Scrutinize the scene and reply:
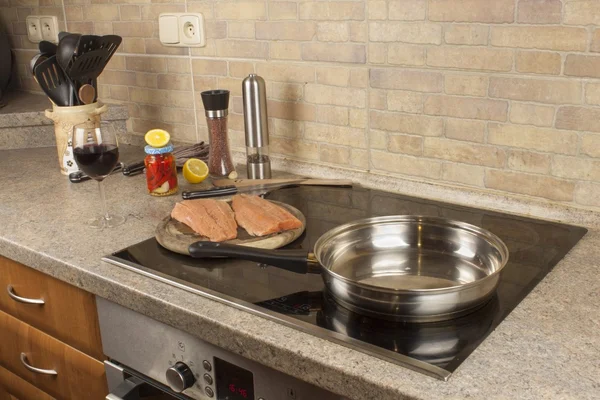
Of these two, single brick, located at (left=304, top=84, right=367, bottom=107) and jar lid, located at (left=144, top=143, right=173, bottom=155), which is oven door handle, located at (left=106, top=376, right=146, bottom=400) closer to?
jar lid, located at (left=144, top=143, right=173, bottom=155)

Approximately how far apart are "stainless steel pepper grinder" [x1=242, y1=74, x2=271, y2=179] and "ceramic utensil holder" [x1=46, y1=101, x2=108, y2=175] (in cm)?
43

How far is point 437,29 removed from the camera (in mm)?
1266

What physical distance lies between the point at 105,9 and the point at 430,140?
1093 mm

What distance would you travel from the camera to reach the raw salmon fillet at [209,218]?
116 cm

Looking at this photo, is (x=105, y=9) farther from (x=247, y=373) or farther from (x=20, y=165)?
(x=247, y=373)

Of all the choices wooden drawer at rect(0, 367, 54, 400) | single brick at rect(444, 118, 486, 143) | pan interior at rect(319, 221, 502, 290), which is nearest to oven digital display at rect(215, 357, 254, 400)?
pan interior at rect(319, 221, 502, 290)

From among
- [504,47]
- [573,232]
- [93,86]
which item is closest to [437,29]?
[504,47]

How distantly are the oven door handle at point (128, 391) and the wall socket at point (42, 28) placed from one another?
4.48 feet

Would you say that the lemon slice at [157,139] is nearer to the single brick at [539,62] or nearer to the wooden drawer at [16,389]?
the wooden drawer at [16,389]

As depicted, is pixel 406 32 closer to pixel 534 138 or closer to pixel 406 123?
pixel 406 123

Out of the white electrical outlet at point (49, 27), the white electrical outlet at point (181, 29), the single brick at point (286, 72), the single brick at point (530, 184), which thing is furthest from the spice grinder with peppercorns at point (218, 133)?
the white electrical outlet at point (49, 27)

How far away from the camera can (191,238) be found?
1147mm

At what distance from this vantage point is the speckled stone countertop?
735mm

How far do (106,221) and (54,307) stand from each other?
191 mm
